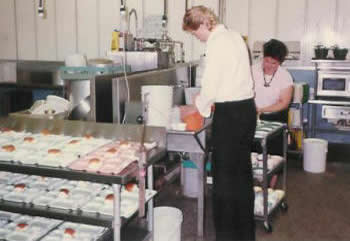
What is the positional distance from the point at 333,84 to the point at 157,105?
3297 millimetres

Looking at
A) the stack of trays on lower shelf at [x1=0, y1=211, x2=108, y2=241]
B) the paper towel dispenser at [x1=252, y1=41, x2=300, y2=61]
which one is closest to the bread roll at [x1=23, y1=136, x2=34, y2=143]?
the stack of trays on lower shelf at [x1=0, y1=211, x2=108, y2=241]

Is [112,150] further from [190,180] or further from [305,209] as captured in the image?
[305,209]

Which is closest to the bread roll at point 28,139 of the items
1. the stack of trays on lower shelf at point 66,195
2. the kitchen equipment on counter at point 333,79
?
the stack of trays on lower shelf at point 66,195

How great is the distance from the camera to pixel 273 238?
3537 millimetres

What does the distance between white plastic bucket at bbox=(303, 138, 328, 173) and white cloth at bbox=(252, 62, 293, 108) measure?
1.10 meters

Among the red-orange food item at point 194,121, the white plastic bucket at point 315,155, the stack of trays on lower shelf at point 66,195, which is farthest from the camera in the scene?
the white plastic bucket at point 315,155

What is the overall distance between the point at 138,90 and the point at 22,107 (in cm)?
415

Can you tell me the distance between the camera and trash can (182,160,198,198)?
4.33 m

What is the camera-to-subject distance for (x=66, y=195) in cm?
270

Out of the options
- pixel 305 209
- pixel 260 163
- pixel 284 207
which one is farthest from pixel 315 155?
pixel 260 163

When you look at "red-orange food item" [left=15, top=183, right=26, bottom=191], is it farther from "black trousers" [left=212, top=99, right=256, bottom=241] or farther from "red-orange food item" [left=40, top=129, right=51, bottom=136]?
"black trousers" [left=212, top=99, right=256, bottom=241]

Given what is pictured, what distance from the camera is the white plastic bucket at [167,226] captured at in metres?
3.05

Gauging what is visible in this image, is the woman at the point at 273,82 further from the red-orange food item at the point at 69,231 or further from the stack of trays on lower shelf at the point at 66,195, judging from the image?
the red-orange food item at the point at 69,231

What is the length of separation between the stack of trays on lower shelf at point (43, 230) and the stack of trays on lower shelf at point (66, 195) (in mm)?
185
